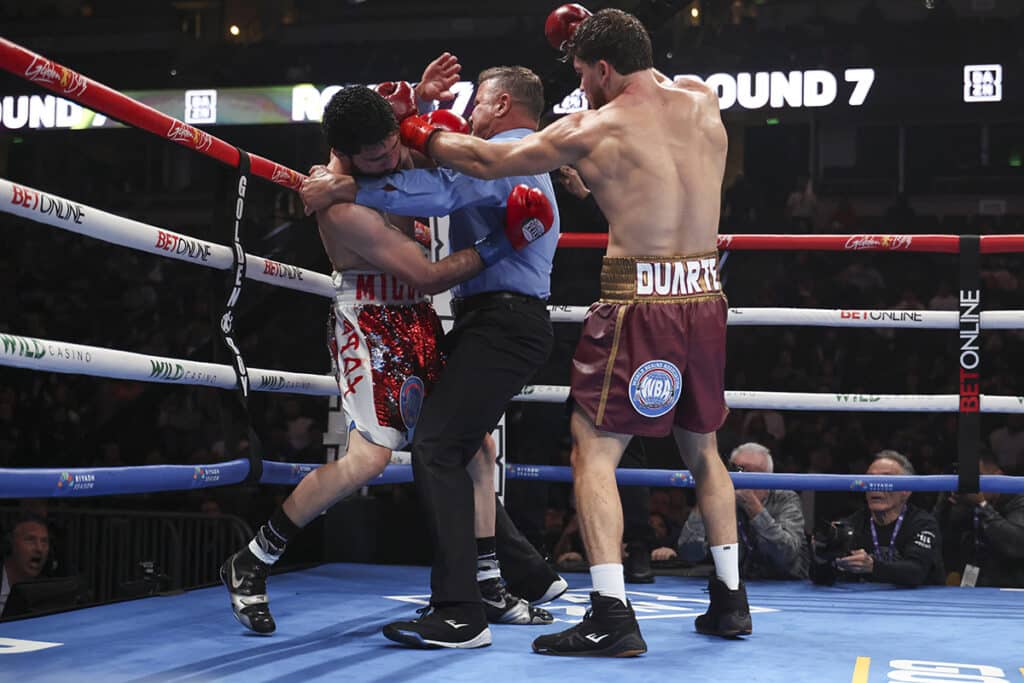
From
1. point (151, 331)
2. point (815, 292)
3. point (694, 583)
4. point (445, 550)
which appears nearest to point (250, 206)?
point (151, 331)

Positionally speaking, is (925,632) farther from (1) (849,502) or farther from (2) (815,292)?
(2) (815,292)

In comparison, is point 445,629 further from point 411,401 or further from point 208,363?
point 208,363

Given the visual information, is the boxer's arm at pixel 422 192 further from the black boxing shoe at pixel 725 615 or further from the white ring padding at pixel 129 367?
the black boxing shoe at pixel 725 615

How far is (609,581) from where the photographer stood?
218 cm

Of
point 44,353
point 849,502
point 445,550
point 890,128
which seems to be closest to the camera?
point 44,353

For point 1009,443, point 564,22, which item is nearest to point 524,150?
point 564,22

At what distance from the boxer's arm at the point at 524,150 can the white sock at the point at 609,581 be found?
0.81 metres

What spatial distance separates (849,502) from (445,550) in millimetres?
Answer: 4378

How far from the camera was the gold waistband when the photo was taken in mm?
2305

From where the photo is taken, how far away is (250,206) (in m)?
11.7

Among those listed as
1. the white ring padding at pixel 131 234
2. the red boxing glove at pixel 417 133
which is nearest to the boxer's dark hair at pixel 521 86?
the red boxing glove at pixel 417 133

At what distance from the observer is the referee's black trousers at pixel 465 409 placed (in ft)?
7.18

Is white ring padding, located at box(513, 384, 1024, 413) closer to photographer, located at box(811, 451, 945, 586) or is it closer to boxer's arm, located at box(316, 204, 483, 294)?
photographer, located at box(811, 451, 945, 586)

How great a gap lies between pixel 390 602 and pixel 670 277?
110 centimetres
